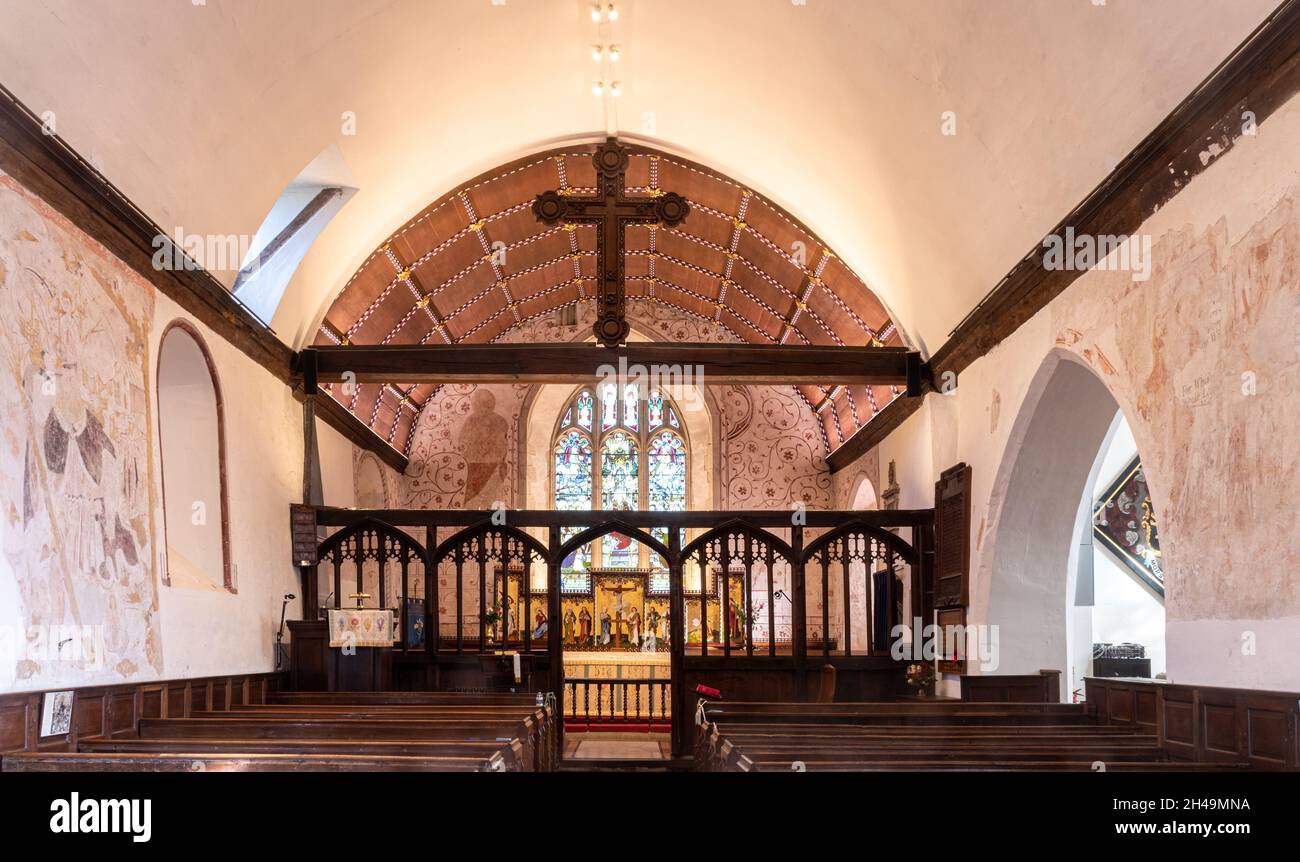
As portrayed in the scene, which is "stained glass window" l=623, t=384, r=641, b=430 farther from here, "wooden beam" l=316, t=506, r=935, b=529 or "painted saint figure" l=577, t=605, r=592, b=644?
"wooden beam" l=316, t=506, r=935, b=529

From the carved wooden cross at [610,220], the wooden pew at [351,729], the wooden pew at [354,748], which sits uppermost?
the carved wooden cross at [610,220]

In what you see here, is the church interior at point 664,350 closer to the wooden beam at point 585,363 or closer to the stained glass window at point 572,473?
the wooden beam at point 585,363

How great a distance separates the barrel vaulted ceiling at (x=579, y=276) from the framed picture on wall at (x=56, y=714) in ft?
21.2

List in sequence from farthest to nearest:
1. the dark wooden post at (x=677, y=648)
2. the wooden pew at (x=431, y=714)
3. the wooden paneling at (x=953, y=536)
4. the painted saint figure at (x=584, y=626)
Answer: the painted saint figure at (x=584, y=626), the dark wooden post at (x=677, y=648), the wooden paneling at (x=953, y=536), the wooden pew at (x=431, y=714)

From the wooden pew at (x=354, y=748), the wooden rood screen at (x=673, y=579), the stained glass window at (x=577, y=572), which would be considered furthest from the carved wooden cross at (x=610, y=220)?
the stained glass window at (x=577, y=572)

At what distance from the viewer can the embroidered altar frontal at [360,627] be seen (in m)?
10.1

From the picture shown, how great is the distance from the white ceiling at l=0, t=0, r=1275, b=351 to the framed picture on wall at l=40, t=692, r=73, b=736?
3043 mm

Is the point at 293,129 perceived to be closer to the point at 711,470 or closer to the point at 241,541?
the point at 241,541

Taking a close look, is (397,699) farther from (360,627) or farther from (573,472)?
(573,472)

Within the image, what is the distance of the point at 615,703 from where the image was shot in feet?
51.2

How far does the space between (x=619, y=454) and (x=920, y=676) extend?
875 cm

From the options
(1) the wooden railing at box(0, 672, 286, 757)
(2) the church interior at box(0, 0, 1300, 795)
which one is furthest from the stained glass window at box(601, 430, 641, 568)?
(1) the wooden railing at box(0, 672, 286, 757)

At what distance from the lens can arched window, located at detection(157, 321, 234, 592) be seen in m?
9.03

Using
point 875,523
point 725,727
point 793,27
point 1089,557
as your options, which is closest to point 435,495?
point 875,523
